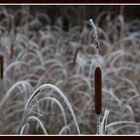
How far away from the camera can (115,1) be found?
0.97m

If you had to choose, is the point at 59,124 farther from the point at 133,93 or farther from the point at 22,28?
the point at 22,28

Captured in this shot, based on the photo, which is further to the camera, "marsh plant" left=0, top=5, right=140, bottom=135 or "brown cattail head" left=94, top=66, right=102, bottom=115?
"marsh plant" left=0, top=5, right=140, bottom=135

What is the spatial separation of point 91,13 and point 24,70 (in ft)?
5.54

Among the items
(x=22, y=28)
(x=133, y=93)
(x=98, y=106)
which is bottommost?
(x=133, y=93)

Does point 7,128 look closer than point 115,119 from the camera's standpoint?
Yes

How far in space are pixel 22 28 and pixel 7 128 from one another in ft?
3.49

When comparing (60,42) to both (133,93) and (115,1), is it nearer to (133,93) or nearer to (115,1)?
(133,93)

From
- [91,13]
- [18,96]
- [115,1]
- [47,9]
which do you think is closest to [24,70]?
[18,96]

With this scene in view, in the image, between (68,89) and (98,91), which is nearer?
(98,91)

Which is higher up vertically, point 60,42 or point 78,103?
point 60,42

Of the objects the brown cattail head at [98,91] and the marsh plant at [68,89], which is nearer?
the brown cattail head at [98,91]

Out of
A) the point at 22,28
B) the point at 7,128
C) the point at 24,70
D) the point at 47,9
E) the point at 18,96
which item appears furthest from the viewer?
the point at 47,9

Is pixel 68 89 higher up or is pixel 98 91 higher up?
pixel 98 91

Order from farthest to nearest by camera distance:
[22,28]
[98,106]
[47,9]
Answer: [47,9]
[22,28]
[98,106]
